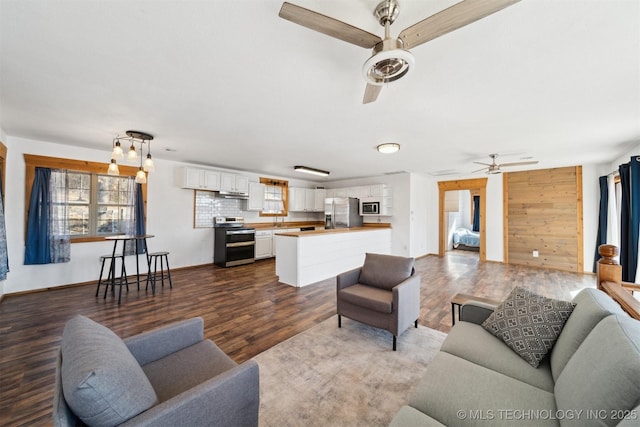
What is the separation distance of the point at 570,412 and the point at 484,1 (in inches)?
68.5

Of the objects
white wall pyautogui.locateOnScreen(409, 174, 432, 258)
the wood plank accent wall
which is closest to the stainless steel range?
white wall pyautogui.locateOnScreen(409, 174, 432, 258)

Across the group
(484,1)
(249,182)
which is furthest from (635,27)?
(249,182)

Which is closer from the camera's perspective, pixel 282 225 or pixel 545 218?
pixel 545 218

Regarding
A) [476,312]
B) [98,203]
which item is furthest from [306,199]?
[476,312]

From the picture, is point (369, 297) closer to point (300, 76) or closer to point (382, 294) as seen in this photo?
point (382, 294)

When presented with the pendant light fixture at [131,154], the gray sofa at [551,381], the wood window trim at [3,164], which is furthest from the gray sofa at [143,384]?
Answer: the wood window trim at [3,164]

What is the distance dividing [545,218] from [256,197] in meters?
7.46

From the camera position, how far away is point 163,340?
151 centimetres

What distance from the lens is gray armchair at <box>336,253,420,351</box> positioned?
2.31 meters

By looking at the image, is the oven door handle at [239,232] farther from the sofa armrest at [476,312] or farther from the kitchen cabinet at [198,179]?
the sofa armrest at [476,312]

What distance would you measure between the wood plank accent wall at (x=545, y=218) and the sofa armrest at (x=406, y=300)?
545 centimetres

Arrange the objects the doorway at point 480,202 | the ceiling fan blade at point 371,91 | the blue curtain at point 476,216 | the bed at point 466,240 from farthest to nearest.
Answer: the blue curtain at point 476,216 → the bed at point 466,240 → the doorway at point 480,202 → the ceiling fan blade at point 371,91

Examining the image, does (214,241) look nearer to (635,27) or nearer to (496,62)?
(496,62)

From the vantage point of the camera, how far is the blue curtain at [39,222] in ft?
12.4
